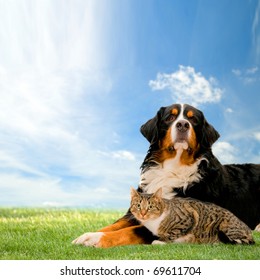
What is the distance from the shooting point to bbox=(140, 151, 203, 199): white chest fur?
18.4 feet

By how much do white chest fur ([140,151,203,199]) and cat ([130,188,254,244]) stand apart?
303 millimetres

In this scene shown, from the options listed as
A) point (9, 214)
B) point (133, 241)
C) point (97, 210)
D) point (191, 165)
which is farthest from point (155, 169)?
point (9, 214)

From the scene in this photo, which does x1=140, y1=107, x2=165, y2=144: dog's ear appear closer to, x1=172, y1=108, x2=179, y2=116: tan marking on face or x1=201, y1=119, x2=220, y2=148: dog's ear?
x1=172, y1=108, x2=179, y2=116: tan marking on face

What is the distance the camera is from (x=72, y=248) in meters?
5.31

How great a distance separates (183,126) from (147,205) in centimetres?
71

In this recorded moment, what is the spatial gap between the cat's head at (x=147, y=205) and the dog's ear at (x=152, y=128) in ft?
1.56

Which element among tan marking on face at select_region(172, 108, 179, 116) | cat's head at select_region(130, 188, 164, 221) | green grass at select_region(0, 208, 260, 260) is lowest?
green grass at select_region(0, 208, 260, 260)

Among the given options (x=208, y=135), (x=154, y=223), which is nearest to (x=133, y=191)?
(x=154, y=223)

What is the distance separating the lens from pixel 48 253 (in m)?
5.26

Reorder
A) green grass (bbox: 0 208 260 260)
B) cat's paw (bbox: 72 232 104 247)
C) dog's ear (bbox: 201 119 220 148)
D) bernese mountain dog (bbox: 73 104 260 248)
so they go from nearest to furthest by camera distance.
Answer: green grass (bbox: 0 208 260 260)
cat's paw (bbox: 72 232 104 247)
bernese mountain dog (bbox: 73 104 260 248)
dog's ear (bbox: 201 119 220 148)

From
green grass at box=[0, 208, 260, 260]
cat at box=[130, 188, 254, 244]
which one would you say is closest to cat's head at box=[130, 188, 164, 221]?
cat at box=[130, 188, 254, 244]

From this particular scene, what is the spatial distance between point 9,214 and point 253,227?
159 inches

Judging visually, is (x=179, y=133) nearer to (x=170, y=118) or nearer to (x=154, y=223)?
(x=170, y=118)

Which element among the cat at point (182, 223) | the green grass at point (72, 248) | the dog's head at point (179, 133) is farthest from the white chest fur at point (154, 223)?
the dog's head at point (179, 133)
